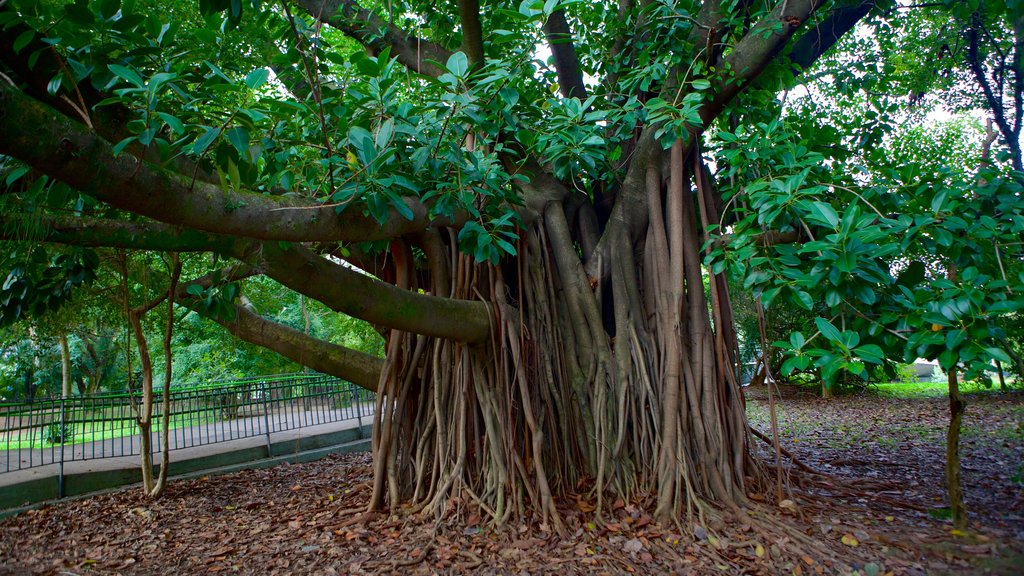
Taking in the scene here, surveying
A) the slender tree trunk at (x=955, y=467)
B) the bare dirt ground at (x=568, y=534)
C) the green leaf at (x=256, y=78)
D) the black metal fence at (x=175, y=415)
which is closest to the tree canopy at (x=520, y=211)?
the green leaf at (x=256, y=78)

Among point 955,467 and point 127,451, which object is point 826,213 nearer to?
point 955,467

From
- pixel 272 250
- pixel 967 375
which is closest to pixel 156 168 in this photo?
pixel 272 250

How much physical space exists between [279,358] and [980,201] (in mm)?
12118

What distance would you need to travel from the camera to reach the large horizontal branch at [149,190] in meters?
1.88

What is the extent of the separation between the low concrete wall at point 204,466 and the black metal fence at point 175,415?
261mm

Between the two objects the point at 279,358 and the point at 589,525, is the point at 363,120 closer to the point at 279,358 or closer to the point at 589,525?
A: the point at 589,525

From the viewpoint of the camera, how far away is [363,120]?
3.06 meters

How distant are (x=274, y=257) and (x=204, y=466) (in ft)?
13.9

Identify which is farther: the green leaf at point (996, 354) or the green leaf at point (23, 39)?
the green leaf at point (996, 354)

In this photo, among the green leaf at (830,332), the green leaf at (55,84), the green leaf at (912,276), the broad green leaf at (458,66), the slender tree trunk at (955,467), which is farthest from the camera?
the slender tree trunk at (955,467)

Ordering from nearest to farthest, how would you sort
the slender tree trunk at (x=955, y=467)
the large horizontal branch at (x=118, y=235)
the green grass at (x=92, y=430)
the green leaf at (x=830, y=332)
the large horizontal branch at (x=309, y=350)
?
the green leaf at (x=830, y=332)
the large horizontal branch at (x=118, y=235)
the slender tree trunk at (x=955, y=467)
the large horizontal branch at (x=309, y=350)
the green grass at (x=92, y=430)

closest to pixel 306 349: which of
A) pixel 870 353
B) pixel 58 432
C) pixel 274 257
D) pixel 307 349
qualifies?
pixel 307 349

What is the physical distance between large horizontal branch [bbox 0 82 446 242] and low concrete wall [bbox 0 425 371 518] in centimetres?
387

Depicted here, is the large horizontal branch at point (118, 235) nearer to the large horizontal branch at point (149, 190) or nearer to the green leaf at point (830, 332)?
the large horizontal branch at point (149, 190)
